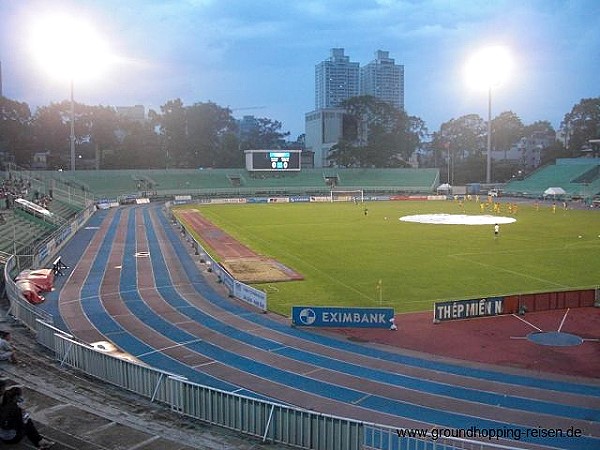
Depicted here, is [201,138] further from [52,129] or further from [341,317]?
[341,317]

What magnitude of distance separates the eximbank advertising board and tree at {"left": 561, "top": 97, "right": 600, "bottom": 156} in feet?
351

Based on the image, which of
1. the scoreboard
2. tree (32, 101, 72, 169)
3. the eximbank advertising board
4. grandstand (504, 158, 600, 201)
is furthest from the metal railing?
tree (32, 101, 72, 169)

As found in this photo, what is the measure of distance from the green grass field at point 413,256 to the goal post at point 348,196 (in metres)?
26.7

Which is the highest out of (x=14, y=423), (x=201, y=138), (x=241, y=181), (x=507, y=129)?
(x=507, y=129)

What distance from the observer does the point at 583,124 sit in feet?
389

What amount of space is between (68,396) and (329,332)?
10.3m

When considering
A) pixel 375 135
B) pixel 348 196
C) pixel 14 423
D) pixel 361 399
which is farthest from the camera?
pixel 375 135

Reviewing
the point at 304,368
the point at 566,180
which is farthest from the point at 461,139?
the point at 304,368

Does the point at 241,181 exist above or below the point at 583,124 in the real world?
below

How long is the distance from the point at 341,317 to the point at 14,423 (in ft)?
42.8

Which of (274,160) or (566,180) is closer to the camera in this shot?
(566,180)

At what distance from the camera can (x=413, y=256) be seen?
36.2 m

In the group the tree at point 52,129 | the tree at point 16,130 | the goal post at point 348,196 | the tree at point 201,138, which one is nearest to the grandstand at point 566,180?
the goal post at point 348,196

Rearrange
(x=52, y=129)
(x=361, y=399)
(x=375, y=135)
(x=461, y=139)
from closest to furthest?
(x=361, y=399) → (x=52, y=129) → (x=375, y=135) → (x=461, y=139)
